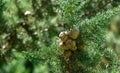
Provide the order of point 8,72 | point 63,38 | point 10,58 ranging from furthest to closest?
point 10,58 < point 63,38 < point 8,72

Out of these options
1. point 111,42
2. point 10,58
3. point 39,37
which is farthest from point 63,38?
point 111,42

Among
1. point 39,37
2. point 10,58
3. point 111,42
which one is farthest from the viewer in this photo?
point 111,42

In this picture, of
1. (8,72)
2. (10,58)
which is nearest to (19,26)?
(10,58)

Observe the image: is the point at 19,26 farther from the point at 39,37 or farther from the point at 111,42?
the point at 111,42

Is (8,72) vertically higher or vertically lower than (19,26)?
higher

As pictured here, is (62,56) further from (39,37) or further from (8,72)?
(39,37)

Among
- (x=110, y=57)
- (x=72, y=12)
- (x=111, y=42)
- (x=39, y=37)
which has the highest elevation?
(x=72, y=12)

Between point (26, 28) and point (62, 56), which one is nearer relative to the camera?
point (62, 56)
